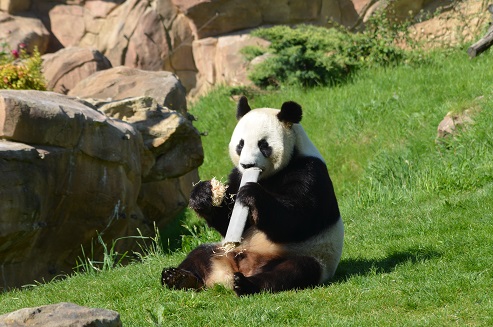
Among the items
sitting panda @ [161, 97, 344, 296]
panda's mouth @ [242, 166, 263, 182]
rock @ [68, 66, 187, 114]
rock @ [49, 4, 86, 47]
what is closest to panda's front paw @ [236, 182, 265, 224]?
sitting panda @ [161, 97, 344, 296]

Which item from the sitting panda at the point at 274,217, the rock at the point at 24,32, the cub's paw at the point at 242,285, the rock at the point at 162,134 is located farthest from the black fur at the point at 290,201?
the rock at the point at 24,32

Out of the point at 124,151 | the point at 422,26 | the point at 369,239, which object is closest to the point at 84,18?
the point at 422,26

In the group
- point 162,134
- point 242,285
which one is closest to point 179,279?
point 242,285

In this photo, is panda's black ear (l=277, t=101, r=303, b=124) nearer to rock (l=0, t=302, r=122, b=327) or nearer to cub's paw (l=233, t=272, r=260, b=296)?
cub's paw (l=233, t=272, r=260, b=296)

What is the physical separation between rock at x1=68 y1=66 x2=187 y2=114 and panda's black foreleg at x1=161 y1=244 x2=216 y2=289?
21.7 feet

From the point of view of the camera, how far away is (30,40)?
60.9 ft

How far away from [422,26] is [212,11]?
16.4ft

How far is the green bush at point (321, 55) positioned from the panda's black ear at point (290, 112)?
944cm

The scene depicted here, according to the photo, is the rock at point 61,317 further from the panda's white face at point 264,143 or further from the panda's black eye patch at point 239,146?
the panda's black eye patch at point 239,146

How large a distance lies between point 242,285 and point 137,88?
25.9 ft

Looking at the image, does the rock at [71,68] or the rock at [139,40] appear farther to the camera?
the rock at [139,40]

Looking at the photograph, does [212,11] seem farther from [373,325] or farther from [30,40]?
[373,325]

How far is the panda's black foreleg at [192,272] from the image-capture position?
562 centimetres

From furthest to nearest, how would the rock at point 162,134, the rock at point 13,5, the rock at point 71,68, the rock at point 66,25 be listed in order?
the rock at point 66,25
the rock at point 13,5
the rock at point 71,68
the rock at point 162,134
